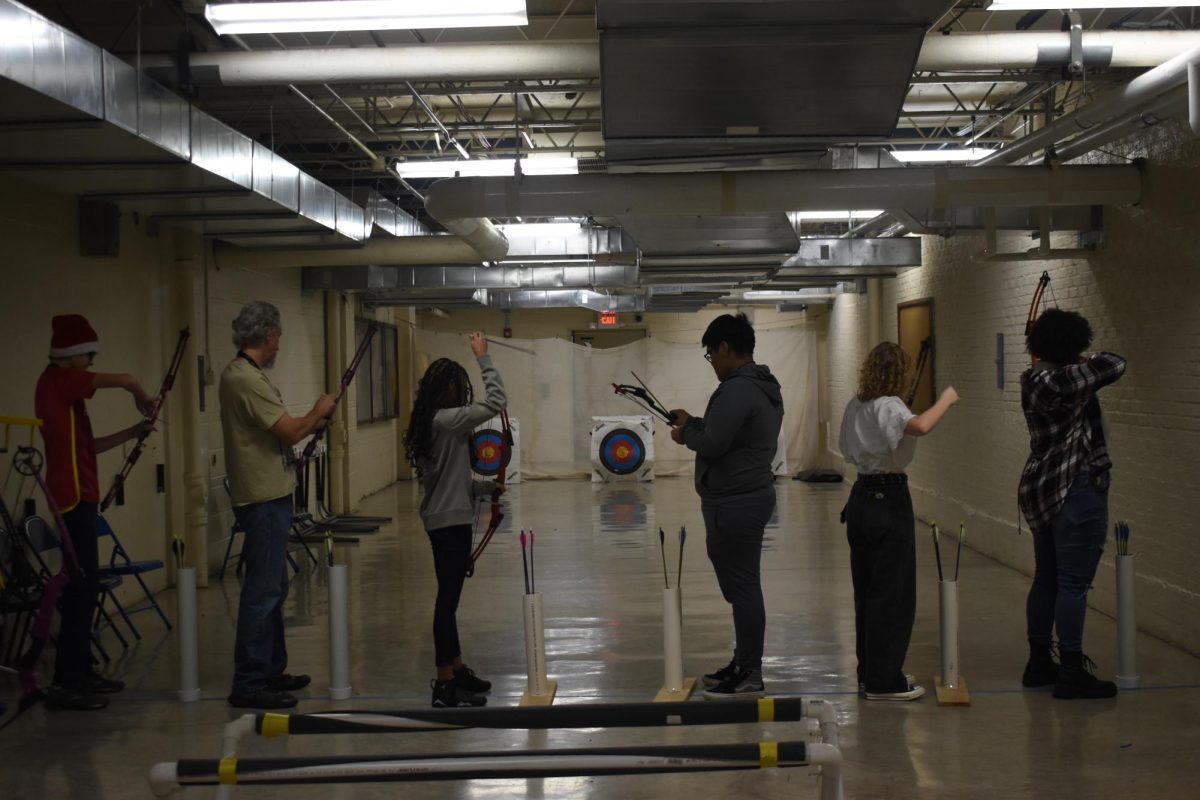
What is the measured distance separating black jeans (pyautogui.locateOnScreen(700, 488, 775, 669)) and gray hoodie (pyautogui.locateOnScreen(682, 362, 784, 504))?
0.05 m

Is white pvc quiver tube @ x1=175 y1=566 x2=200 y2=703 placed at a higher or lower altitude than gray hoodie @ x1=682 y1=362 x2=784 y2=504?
lower

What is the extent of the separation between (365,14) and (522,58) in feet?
3.56

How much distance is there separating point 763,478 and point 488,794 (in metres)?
1.41

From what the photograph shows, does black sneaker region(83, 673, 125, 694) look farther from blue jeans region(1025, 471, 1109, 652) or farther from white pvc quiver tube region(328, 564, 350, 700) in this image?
blue jeans region(1025, 471, 1109, 652)

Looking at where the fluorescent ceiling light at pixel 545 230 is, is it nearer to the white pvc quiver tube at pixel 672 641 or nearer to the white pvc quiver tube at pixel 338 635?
the white pvc quiver tube at pixel 338 635

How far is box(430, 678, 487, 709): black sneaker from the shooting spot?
13.3ft

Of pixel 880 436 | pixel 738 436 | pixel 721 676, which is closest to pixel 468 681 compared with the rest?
pixel 721 676

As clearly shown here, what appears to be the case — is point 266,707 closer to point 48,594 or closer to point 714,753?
point 48,594

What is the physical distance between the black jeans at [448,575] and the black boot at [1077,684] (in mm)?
2061

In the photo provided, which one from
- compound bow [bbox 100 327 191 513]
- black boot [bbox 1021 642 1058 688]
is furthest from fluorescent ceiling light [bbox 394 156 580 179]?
black boot [bbox 1021 642 1058 688]

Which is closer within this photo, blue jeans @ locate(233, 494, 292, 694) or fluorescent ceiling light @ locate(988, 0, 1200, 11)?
fluorescent ceiling light @ locate(988, 0, 1200, 11)

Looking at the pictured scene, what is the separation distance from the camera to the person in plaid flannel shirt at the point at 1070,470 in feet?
13.4

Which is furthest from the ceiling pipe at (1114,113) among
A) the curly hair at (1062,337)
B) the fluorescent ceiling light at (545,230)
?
the fluorescent ceiling light at (545,230)

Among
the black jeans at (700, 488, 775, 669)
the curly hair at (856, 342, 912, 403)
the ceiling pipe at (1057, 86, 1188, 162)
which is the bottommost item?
the black jeans at (700, 488, 775, 669)
